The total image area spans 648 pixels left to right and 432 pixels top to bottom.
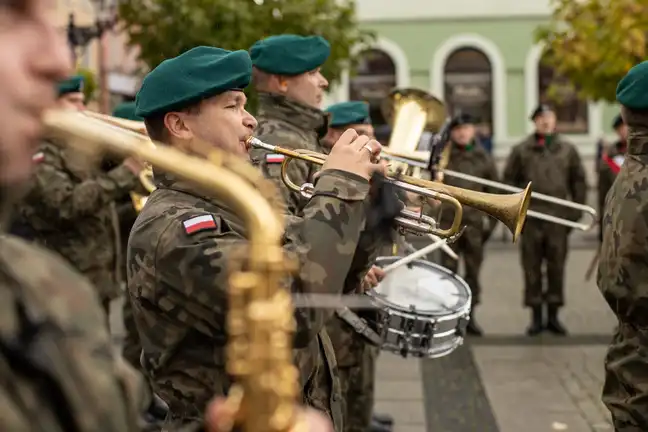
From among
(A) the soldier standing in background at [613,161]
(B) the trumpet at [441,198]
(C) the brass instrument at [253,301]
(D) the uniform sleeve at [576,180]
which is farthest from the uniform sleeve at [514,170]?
(C) the brass instrument at [253,301]

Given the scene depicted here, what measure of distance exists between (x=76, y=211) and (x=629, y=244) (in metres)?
3.64

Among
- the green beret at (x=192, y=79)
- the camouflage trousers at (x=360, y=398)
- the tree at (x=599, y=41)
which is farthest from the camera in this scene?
the tree at (x=599, y=41)

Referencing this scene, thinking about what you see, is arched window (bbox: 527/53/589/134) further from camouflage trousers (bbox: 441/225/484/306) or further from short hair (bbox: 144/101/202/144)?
short hair (bbox: 144/101/202/144)

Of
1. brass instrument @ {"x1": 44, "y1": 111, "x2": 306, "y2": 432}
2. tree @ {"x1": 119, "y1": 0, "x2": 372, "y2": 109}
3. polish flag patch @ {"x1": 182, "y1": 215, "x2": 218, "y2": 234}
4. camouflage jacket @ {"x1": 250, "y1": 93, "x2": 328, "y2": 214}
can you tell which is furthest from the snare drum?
tree @ {"x1": 119, "y1": 0, "x2": 372, "y2": 109}

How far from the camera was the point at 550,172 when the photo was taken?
9.14 meters

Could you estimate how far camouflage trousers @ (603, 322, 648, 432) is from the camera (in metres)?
3.68

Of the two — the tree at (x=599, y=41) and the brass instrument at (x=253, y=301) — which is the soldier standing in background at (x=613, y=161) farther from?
the brass instrument at (x=253, y=301)

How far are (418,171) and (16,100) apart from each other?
4771 mm

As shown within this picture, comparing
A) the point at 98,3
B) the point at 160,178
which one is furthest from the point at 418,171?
the point at 98,3

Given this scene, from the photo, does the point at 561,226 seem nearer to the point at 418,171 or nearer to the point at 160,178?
the point at 418,171

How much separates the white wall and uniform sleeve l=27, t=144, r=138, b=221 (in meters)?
20.1

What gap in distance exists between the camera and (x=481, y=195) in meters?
3.44

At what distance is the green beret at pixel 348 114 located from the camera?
5953 millimetres

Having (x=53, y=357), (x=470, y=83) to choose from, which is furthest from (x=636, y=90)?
(x=470, y=83)
